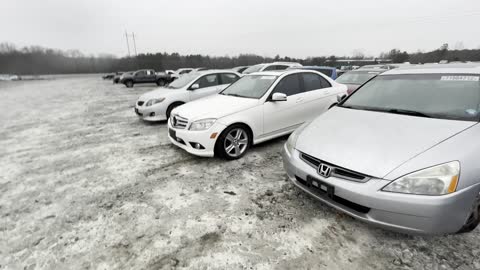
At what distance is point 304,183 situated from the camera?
232 cm

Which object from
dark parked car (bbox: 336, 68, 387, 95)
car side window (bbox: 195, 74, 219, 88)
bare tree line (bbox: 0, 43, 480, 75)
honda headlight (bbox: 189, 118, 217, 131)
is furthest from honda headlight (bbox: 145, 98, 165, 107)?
bare tree line (bbox: 0, 43, 480, 75)

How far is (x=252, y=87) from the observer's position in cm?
437

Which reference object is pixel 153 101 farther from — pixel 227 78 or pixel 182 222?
pixel 182 222

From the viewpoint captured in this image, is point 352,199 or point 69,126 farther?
point 69,126

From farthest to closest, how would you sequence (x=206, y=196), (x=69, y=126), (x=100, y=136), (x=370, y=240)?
(x=69, y=126)
(x=100, y=136)
(x=206, y=196)
(x=370, y=240)

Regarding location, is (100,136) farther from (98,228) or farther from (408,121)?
(408,121)

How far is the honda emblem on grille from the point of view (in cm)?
204

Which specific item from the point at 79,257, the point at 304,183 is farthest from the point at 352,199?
the point at 79,257

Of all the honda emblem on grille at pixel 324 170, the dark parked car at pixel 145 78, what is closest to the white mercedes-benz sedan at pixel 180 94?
the honda emblem on grille at pixel 324 170

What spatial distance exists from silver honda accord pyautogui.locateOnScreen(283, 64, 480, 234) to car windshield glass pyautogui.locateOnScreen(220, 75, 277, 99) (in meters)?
1.54

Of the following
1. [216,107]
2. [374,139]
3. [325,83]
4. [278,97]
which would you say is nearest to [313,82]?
[325,83]

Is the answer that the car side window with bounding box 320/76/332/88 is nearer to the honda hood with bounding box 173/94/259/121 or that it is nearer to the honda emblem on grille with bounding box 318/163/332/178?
the honda hood with bounding box 173/94/259/121

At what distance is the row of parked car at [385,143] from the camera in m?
1.69

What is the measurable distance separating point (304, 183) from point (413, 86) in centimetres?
187
